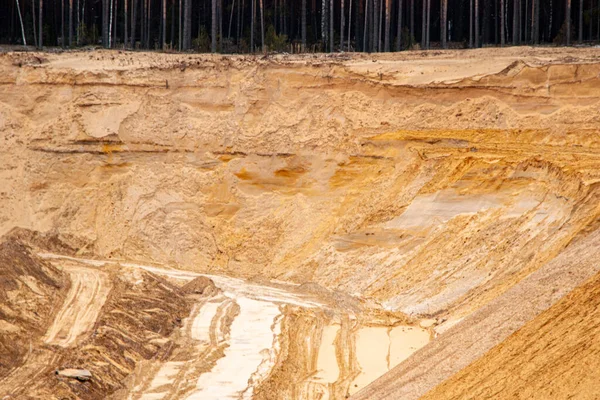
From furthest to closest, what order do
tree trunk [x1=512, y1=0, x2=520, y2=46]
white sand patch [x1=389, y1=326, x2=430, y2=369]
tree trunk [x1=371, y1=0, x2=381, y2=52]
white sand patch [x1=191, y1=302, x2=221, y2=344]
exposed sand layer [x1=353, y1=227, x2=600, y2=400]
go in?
1. tree trunk [x1=371, y1=0, x2=381, y2=52]
2. tree trunk [x1=512, y1=0, x2=520, y2=46]
3. white sand patch [x1=191, y1=302, x2=221, y2=344]
4. white sand patch [x1=389, y1=326, x2=430, y2=369]
5. exposed sand layer [x1=353, y1=227, x2=600, y2=400]

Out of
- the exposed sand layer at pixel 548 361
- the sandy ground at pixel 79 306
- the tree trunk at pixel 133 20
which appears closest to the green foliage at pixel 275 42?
the tree trunk at pixel 133 20

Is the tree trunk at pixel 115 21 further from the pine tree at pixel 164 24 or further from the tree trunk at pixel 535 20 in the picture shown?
the tree trunk at pixel 535 20

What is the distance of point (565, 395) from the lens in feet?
43.9

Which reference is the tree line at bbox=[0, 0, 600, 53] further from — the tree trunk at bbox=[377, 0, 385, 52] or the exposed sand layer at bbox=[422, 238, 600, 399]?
the exposed sand layer at bbox=[422, 238, 600, 399]

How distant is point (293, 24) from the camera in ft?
132

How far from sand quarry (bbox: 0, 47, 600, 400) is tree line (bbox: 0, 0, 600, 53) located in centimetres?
664

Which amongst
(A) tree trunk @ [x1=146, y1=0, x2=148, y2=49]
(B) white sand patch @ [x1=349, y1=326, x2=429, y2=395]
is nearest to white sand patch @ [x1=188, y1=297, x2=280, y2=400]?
(B) white sand patch @ [x1=349, y1=326, x2=429, y2=395]

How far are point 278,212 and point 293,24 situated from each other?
15376mm

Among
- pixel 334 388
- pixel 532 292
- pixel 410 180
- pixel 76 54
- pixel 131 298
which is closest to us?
pixel 532 292

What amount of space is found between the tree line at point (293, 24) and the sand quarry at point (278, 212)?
6641 mm

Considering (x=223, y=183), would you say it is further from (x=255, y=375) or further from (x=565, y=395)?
(x=565, y=395)

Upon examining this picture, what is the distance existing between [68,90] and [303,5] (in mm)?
11860

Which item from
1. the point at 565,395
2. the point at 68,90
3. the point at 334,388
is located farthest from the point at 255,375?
the point at 68,90

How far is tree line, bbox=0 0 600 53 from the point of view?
35094mm
